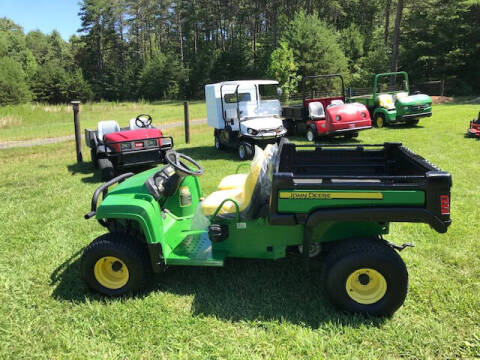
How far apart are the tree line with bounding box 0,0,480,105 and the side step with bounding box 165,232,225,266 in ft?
78.4

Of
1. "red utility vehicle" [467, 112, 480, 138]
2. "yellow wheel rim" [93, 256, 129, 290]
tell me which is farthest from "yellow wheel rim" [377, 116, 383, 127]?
"yellow wheel rim" [93, 256, 129, 290]

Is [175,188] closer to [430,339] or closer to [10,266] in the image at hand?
[10,266]

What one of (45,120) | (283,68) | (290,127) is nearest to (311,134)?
(290,127)

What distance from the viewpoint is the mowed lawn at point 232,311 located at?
2764 millimetres

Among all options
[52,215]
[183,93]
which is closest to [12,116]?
[52,215]

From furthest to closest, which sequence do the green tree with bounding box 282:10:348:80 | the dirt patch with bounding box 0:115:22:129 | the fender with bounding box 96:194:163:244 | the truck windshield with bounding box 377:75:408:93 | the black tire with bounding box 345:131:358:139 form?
1. the green tree with bounding box 282:10:348:80
2. the truck windshield with bounding box 377:75:408:93
3. the dirt patch with bounding box 0:115:22:129
4. the black tire with bounding box 345:131:358:139
5. the fender with bounding box 96:194:163:244

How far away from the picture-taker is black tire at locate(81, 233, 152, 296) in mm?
3328

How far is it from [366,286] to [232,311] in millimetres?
1089

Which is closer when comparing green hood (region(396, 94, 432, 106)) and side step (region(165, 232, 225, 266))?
side step (region(165, 232, 225, 266))

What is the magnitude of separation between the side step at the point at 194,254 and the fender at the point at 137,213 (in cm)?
24

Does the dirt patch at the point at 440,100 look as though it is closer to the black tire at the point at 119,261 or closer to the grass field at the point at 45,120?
the grass field at the point at 45,120

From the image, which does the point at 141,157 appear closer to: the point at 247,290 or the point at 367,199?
the point at 247,290

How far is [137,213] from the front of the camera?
10.8 feet

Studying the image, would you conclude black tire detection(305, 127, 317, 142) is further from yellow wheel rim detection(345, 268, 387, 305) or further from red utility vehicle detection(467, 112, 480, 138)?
yellow wheel rim detection(345, 268, 387, 305)
